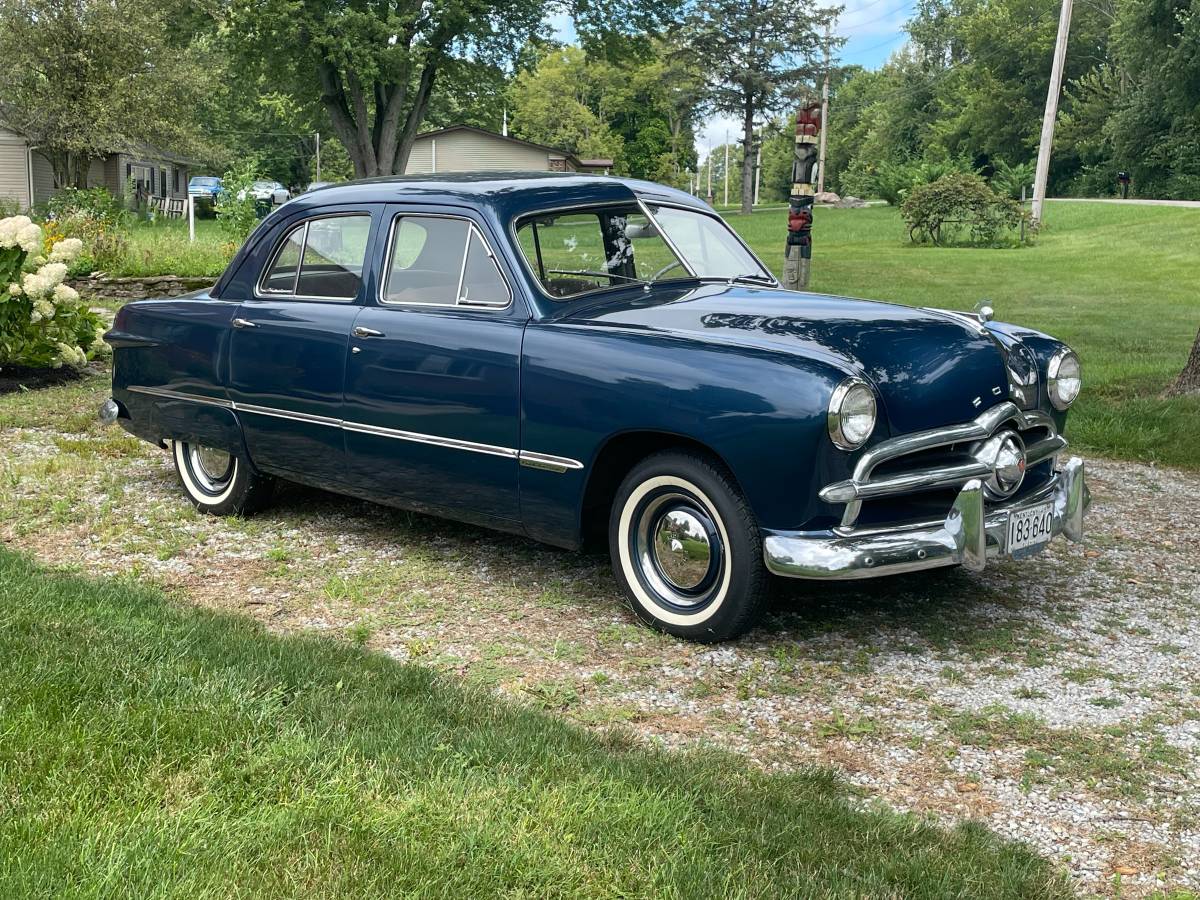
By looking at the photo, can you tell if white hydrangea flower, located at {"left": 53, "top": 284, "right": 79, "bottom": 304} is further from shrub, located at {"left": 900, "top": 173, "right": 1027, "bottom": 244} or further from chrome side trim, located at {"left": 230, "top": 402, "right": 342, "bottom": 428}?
shrub, located at {"left": 900, "top": 173, "right": 1027, "bottom": 244}

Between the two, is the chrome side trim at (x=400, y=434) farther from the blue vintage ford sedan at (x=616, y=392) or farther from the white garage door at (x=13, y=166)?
the white garage door at (x=13, y=166)

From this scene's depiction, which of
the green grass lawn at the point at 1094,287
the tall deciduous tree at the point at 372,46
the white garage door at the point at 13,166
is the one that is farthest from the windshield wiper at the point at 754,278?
the white garage door at the point at 13,166

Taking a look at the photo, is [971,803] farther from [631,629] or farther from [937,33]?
[937,33]

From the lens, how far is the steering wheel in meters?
5.46

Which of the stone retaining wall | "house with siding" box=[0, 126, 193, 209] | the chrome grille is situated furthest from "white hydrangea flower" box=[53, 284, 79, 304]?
"house with siding" box=[0, 126, 193, 209]

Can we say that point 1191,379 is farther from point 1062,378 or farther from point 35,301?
point 35,301

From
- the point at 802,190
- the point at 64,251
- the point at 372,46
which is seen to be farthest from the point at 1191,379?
the point at 372,46

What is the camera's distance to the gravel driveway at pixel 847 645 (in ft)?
11.0

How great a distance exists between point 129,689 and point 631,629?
1.92 m

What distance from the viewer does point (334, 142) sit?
239 ft

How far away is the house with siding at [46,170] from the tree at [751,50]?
27504 millimetres

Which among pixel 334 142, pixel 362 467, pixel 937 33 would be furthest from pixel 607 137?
pixel 362 467

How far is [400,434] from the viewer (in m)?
5.16

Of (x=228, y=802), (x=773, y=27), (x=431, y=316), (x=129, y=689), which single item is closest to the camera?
(x=228, y=802)
